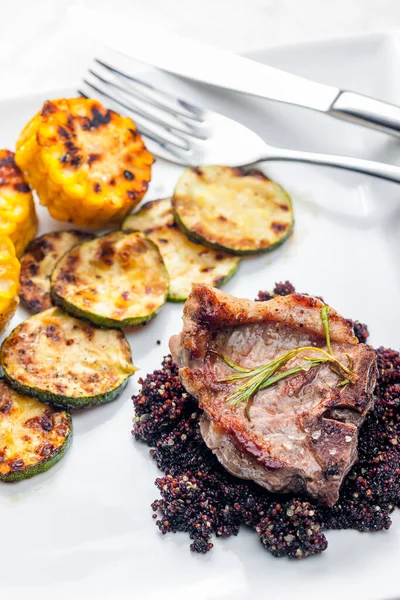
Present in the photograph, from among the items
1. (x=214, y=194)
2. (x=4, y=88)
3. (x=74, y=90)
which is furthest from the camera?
(x=4, y=88)

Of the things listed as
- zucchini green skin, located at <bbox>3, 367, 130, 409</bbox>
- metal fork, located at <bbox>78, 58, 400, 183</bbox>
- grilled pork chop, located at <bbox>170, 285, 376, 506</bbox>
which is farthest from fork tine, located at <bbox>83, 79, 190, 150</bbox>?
zucchini green skin, located at <bbox>3, 367, 130, 409</bbox>

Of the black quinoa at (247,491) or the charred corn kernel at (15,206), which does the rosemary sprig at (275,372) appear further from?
the charred corn kernel at (15,206)

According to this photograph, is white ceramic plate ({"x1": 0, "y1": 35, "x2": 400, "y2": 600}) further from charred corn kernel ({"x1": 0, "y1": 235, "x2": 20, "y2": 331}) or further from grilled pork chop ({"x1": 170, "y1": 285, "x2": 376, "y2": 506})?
charred corn kernel ({"x1": 0, "y1": 235, "x2": 20, "y2": 331})

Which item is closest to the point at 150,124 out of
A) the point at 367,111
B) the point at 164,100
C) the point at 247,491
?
the point at 164,100

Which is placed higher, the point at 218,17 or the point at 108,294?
the point at 218,17

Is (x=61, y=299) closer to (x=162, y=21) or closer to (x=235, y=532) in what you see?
(x=235, y=532)

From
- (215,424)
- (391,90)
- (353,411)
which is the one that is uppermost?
(391,90)

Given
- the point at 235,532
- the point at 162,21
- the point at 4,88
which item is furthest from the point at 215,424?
the point at 162,21
